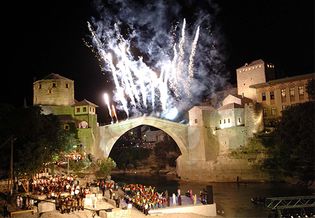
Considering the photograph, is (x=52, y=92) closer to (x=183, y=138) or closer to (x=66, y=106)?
(x=66, y=106)

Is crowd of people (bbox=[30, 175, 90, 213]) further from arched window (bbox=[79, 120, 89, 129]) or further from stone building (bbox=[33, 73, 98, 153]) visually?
arched window (bbox=[79, 120, 89, 129])

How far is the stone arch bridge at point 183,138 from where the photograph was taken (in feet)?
155

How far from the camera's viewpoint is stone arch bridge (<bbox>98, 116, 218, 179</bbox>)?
155 feet

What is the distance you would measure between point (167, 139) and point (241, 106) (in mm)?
26594

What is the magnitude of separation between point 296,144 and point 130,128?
19944mm

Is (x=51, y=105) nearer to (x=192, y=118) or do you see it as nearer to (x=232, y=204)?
(x=192, y=118)

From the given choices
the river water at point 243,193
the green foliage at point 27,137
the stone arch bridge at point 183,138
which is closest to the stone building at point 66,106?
the stone arch bridge at point 183,138

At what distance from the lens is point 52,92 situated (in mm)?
46344

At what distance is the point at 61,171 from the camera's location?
122 ft

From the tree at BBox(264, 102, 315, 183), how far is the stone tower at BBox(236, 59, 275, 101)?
13.9 meters

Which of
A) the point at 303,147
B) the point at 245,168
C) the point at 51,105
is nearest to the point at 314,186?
the point at 303,147

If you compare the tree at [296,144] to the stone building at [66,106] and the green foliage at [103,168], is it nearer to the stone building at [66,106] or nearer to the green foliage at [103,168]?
the green foliage at [103,168]

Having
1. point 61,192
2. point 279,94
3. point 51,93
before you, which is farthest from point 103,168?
point 279,94

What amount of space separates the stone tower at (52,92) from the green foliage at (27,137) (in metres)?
16.3
